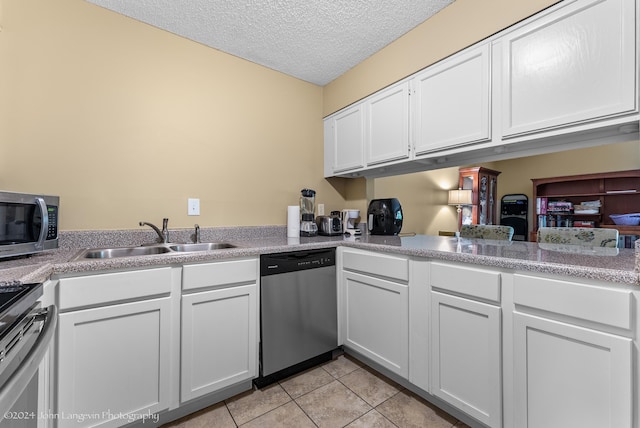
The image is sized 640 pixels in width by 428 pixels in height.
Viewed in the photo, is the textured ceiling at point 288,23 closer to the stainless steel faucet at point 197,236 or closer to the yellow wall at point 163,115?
the yellow wall at point 163,115

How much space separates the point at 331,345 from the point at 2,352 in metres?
1.67

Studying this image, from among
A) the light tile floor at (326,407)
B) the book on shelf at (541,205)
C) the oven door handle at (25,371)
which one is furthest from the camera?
the book on shelf at (541,205)

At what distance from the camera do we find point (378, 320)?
171 cm

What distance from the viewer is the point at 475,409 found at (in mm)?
1244

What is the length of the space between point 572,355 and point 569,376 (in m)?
0.08

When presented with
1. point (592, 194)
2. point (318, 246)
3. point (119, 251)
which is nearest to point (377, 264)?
point (318, 246)

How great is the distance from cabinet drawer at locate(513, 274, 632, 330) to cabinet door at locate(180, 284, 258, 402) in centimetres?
130

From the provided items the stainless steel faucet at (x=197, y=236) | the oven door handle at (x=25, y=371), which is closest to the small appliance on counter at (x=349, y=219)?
the stainless steel faucet at (x=197, y=236)

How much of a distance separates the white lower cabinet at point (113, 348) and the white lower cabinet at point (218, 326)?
0.09m

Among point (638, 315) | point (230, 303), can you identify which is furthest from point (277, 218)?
point (638, 315)

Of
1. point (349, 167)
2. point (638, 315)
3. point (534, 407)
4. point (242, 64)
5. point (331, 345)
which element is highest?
point (242, 64)

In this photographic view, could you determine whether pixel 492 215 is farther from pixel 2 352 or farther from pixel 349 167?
pixel 2 352

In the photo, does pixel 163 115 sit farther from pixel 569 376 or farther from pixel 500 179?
→ pixel 500 179

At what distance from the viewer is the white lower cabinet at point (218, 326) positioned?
4.54ft
